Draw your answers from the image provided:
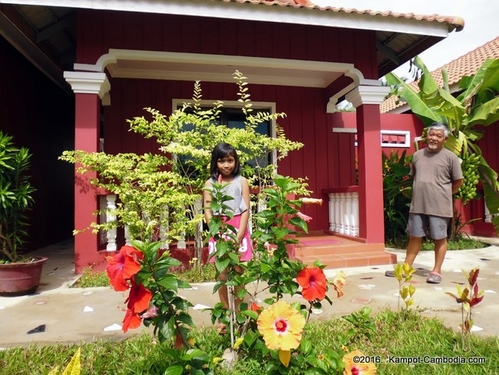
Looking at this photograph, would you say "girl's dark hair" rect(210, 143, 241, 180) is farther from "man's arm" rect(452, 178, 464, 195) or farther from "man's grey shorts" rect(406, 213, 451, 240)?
"man's arm" rect(452, 178, 464, 195)

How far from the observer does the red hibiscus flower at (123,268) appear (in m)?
1.25

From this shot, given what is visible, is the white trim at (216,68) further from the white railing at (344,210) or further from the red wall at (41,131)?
the white railing at (344,210)

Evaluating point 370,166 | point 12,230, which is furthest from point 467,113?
point 12,230

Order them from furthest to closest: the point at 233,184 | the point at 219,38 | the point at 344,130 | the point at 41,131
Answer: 1. the point at 344,130
2. the point at 41,131
3. the point at 219,38
4. the point at 233,184

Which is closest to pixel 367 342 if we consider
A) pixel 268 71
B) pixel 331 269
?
pixel 331 269

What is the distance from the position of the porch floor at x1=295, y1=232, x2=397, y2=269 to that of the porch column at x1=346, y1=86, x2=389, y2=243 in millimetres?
148

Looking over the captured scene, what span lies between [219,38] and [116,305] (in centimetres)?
358

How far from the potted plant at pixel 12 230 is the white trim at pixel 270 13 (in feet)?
5.43

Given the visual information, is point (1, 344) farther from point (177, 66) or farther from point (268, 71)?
point (268, 71)

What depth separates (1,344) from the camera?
2.21 metres

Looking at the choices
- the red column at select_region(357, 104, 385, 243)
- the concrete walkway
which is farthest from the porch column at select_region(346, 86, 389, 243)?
the concrete walkway

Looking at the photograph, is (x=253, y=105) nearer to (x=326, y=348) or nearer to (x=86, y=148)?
(x=86, y=148)

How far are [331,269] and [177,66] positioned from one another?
3.93 m

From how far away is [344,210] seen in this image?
18.6 feet
